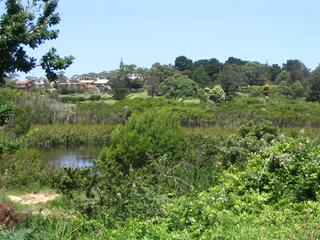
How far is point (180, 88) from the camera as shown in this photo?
292 feet

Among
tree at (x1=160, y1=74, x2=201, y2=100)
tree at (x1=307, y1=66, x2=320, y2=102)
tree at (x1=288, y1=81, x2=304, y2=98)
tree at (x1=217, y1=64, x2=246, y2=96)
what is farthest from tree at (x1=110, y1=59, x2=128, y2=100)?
tree at (x1=307, y1=66, x2=320, y2=102)

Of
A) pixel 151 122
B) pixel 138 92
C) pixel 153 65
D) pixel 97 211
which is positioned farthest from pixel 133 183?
pixel 153 65

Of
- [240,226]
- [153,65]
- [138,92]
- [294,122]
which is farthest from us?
[153,65]

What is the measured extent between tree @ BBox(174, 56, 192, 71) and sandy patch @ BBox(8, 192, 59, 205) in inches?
4558

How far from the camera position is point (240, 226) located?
535 cm

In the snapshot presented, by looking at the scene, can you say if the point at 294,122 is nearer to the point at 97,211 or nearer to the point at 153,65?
the point at 97,211

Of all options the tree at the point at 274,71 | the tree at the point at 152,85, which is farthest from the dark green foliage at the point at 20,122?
the tree at the point at 274,71

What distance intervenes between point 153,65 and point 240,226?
107310mm

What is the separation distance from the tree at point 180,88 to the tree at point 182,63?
3739cm

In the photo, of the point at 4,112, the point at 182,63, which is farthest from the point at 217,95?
the point at 4,112

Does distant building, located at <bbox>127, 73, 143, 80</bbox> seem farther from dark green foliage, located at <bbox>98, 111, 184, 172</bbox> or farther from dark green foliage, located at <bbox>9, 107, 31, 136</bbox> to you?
dark green foliage, located at <bbox>98, 111, 184, 172</bbox>

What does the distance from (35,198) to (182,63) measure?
387 feet

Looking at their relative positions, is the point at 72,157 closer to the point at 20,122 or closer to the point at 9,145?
the point at 20,122

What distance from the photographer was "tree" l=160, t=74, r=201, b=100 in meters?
87.9
